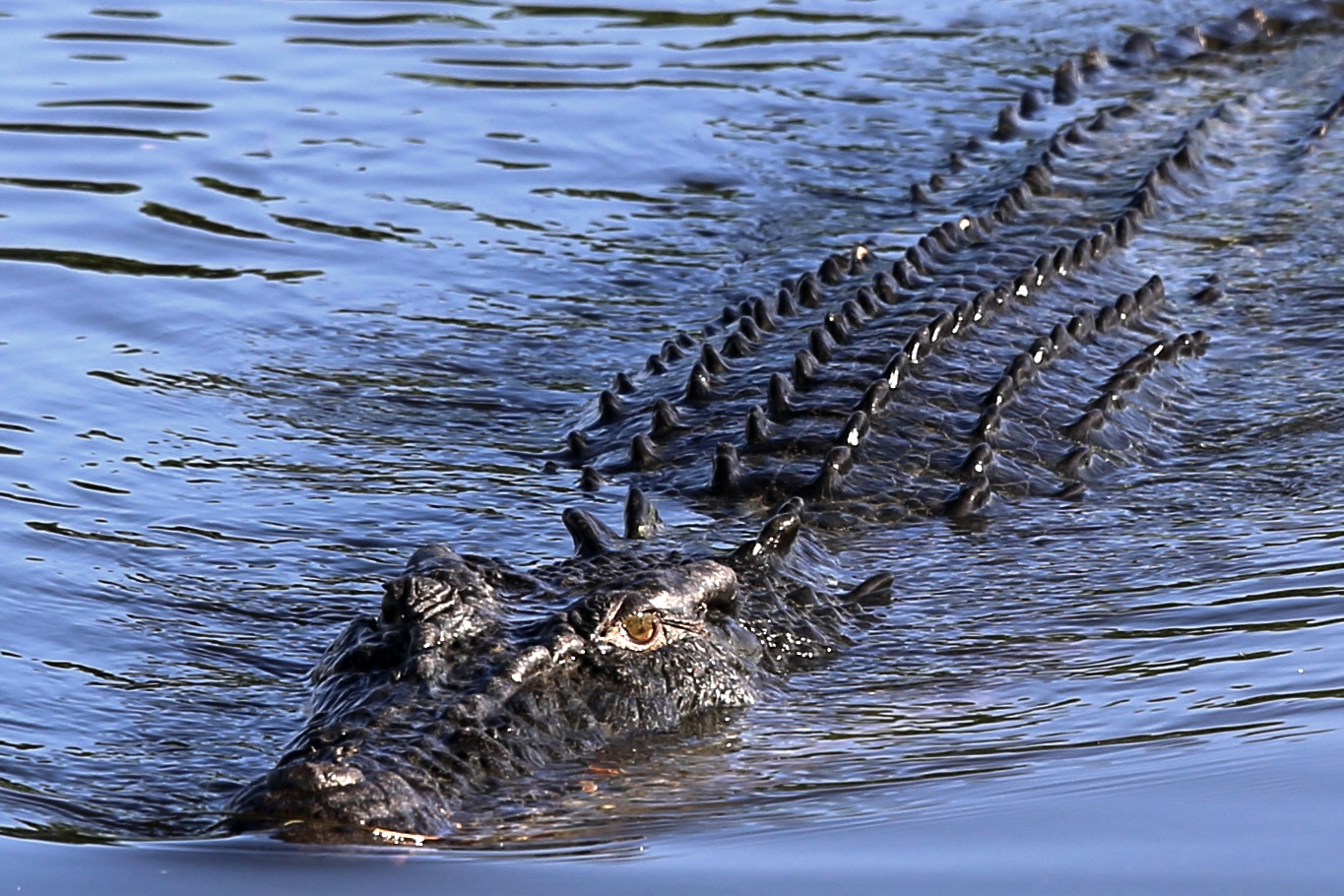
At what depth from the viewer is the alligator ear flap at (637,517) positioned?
5570 millimetres

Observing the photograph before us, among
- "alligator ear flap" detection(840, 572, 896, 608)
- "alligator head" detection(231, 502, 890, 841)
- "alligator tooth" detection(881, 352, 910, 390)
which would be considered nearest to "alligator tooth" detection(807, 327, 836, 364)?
"alligator tooth" detection(881, 352, 910, 390)

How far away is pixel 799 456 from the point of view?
21.2 ft

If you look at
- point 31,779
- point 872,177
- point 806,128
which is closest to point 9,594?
point 31,779

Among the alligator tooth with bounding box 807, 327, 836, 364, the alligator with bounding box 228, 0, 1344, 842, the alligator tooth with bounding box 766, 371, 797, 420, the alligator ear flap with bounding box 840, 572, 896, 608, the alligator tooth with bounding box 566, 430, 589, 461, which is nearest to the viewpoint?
the alligator with bounding box 228, 0, 1344, 842

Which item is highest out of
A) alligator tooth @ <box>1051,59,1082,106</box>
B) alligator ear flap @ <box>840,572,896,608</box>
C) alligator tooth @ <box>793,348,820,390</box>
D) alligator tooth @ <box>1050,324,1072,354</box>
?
alligator tooth @ <box>1051,59,1082,106</box>

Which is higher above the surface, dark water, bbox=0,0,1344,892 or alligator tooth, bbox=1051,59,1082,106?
alligator tooth, bbox=1051,59,1082,106

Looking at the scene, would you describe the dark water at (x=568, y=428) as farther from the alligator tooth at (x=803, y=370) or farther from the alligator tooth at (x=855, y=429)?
the alligator tooth at (x=803, y=370)

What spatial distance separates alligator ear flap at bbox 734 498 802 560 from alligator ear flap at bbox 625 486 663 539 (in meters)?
0.27

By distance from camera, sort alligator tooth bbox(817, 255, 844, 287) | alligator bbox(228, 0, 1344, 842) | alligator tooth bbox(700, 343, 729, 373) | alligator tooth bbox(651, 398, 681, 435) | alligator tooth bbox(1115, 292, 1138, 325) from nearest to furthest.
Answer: alligator bbox(228, 0, 1344, 842)
alligator tooth bbox(651, 398, 681, 435)
alligator tooth bbox(700, 343, 729, 373)
alligator tooth bbox(1115, 292, 1138, 325)
alligator tooth bbox(817, 255, 844, 287)

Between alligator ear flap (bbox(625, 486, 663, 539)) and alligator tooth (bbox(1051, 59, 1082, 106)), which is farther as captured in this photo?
alligator tooth (bbox(1051, 59, 1082, 106))

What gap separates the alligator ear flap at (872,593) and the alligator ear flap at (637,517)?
575 mm

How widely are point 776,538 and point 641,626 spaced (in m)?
0.80

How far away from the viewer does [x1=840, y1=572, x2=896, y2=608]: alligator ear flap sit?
5586 millimetres

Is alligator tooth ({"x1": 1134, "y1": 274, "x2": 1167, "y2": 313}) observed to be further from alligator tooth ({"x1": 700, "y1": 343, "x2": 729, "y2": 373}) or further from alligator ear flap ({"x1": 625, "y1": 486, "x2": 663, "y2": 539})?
alligator ear flap ({"x1": 625, "y1": 486, "x2": 663, "y2": 539})
